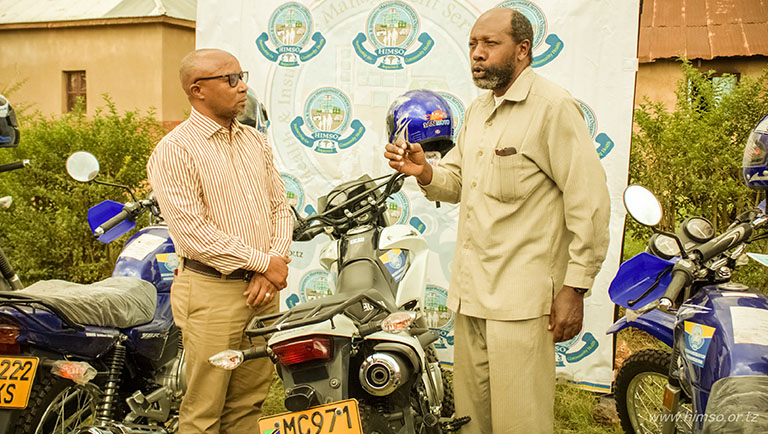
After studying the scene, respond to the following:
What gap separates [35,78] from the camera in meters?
14.7

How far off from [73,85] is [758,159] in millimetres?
Answer: 14929

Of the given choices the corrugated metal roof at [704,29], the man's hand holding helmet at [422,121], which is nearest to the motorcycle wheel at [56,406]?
the man's hand holding helmet at [422,121]

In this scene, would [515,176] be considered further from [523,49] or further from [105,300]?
[105,300]

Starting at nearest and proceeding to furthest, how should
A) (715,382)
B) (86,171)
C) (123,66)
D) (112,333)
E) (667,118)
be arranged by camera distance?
(715,382) < (112,333) < (86,171) < (667,118) < (123,66)

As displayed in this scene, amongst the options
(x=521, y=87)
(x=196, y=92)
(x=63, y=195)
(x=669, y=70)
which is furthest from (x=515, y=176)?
(x=669, y=70)

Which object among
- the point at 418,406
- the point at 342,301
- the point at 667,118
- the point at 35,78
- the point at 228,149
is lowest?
the point at 418,406

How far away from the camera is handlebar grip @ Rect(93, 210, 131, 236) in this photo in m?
3.37

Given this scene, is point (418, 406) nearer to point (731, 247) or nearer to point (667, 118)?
point (731, 247)

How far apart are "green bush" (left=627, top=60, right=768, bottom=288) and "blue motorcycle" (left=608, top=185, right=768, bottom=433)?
1979 mm

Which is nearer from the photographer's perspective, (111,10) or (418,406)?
(418,406)

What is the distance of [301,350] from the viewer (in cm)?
221

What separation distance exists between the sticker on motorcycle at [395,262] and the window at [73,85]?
520 inches

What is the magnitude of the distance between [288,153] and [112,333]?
96.7 inches

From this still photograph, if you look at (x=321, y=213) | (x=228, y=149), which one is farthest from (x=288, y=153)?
(x=228, y=149)
